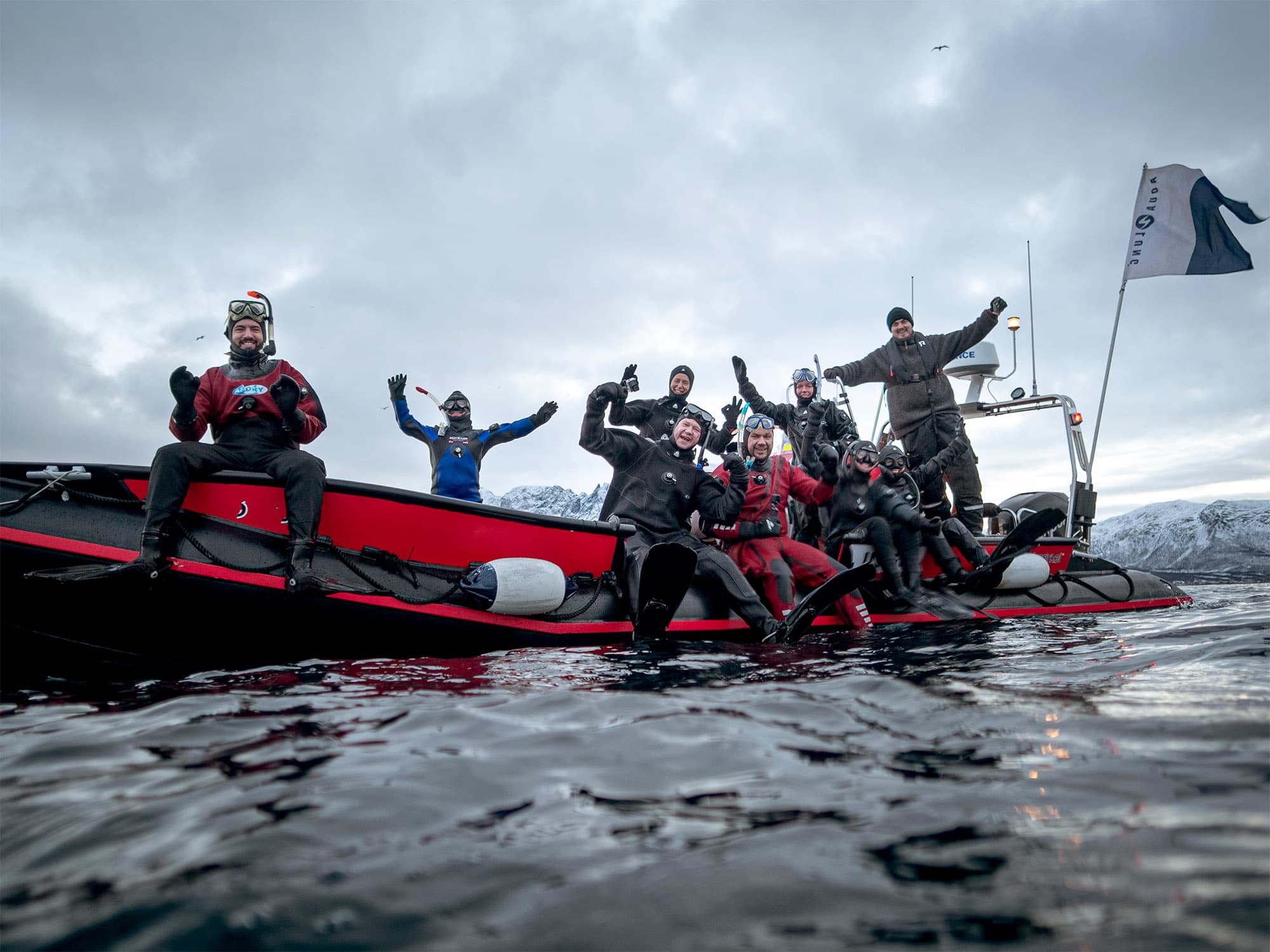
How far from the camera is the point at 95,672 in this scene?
3914mm

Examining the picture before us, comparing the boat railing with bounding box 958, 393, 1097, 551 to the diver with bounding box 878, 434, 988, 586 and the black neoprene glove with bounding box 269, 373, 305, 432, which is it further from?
the black neoprene glove with bounding box 269, 373, 305, 432

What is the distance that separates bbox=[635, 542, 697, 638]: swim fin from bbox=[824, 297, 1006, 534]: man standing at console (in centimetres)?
446

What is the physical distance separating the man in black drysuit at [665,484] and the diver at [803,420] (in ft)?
5.22

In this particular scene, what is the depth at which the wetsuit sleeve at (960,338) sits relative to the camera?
8484 millimetres

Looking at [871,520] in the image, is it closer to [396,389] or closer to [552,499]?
[396,389]

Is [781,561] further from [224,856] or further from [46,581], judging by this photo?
[224,856]

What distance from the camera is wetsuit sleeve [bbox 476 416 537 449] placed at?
8219 millimetres

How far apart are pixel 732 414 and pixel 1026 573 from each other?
3713 mm

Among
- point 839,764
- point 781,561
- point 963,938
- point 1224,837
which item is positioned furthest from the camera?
point 781,561

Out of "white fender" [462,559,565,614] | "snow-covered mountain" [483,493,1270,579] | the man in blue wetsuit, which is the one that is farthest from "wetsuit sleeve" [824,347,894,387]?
"snow-covered mountain" [483,493,1270,579]

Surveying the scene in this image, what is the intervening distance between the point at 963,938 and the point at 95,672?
4359mm

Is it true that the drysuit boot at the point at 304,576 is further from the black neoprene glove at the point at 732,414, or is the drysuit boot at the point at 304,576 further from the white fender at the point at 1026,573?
the white fender at the point at 1026,573

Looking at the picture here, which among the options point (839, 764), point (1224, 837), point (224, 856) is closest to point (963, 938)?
point (1224, 837)

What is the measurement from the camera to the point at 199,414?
4.71m
